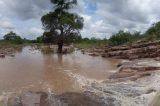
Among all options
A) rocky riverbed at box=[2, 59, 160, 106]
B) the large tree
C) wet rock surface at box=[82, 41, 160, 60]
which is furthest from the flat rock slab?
the large tree

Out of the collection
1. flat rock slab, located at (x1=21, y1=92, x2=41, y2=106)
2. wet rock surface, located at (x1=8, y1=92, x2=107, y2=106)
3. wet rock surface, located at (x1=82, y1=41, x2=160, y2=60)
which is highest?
wet rock surface, located at (x1=82, y1=41, x2=160, y2=60)

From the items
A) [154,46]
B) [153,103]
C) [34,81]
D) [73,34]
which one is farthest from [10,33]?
[153,103]

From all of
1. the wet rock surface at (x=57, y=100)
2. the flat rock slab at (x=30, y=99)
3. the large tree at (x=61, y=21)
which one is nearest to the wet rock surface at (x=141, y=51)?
the large tree at (x=61, y=21)

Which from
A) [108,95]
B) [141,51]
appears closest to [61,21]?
[141,51]

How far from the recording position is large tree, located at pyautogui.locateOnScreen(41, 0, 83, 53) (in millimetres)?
49906

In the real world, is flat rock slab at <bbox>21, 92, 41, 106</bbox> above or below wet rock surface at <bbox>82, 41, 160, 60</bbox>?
below

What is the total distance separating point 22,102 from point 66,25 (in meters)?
38.1

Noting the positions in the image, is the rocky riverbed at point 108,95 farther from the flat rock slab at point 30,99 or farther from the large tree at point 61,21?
the large tree at point 61,21

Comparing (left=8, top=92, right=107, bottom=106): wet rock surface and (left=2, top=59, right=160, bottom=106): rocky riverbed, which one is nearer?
(left=8, top=92, right=107, bottom=106): wet rock surface

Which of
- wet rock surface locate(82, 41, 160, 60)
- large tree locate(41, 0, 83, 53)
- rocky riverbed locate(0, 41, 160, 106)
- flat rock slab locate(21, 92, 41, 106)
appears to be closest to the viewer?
flat rock slab locate(21, 92, 41, 106)

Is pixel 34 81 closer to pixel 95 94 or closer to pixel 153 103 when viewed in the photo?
pixel 95 94

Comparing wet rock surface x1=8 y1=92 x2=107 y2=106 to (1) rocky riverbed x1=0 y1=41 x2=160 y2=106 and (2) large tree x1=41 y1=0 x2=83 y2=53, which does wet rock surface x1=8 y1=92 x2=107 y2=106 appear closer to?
(1) rocky riverbed x1=0 y1=41 x2=160 y2=106

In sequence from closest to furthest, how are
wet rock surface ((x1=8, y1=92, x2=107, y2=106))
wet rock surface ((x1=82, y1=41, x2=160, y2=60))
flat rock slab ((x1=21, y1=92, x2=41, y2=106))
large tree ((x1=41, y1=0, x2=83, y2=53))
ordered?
flat rock slab ((x1=21, y1=92, x2=41, y2=106)) → wet rock surface ((x1=8, y1=92, x2=107, y2=106)) → wet rock surface ((x1=82, y1=41, x2=160, y2=60)) → large tree ((x1=41, y1=0, x2=83, y2=53))

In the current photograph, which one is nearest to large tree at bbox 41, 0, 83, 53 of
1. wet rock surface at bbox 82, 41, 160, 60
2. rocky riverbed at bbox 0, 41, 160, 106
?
wet rock surface at bbox 82, 41, 160, 60
